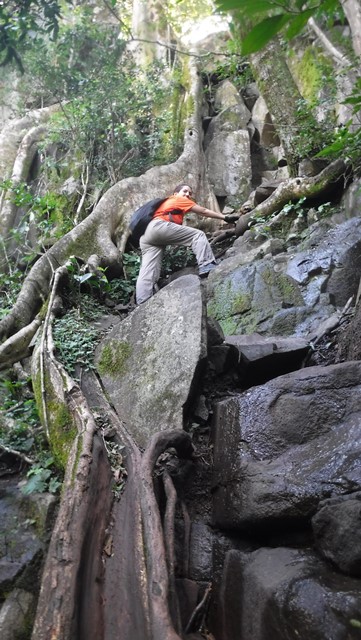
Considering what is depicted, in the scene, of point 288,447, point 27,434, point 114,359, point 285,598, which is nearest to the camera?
point 285,598

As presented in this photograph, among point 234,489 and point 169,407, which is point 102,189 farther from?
point 234,489

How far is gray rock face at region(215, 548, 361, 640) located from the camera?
1886 millimetres

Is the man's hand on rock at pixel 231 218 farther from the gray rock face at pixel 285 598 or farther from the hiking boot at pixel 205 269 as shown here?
the gray rock face at pixel 285 598

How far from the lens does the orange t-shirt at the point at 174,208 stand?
6.76 m

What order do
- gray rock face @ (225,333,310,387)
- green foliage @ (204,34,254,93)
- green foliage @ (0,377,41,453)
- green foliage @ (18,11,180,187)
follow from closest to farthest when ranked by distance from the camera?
green foliage @ (0,377,41,453) → gray rock face @ (225,333,310,387) → green foliage @ (18,11,180,187) → green foliage @ (204,34,254,93)

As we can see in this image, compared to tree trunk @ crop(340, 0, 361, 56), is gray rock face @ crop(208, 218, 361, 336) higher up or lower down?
lower down

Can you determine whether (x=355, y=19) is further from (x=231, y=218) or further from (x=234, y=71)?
(x=234, y=71)

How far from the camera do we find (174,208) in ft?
22.3

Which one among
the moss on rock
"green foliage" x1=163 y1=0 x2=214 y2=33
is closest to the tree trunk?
the moss on rock

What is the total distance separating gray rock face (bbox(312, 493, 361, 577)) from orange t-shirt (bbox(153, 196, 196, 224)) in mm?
5124

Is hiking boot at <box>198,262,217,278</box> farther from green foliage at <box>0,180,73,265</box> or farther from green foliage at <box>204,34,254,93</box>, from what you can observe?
green foliage at <box>204,34,254,93</box>

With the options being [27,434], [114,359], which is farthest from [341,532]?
[114,359]

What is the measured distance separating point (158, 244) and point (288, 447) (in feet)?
14.3

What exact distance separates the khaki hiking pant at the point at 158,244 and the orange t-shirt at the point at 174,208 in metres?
0.11
